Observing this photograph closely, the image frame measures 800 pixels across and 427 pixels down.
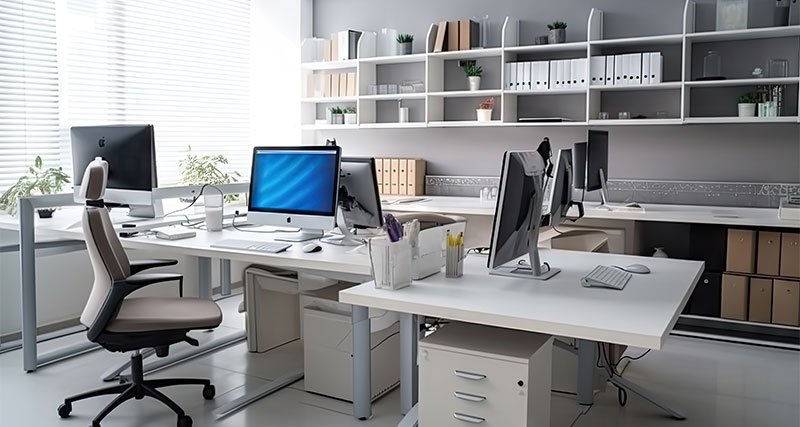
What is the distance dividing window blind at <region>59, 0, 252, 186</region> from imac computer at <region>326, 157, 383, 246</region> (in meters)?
2.60

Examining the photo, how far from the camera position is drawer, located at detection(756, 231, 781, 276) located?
430 cm

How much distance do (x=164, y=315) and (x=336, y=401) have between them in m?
0.92

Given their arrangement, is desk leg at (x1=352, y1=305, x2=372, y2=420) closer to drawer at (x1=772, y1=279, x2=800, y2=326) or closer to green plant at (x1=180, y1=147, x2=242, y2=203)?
drawer at (x1=772, y1=279, x2=800, y2=326)

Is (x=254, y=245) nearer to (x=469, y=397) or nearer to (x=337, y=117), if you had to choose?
(x=469, y=397)

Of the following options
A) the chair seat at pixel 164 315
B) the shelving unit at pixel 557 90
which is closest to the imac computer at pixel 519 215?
the chair seat at pixel 164 315

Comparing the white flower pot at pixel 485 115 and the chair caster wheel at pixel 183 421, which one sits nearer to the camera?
the chair caster wheel at pixel 183 421

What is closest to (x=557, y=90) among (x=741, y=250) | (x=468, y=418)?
(x=741, y=250)

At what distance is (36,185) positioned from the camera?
455 centimetres

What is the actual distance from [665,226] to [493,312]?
3.46m

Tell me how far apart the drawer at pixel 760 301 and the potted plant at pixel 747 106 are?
1141mm

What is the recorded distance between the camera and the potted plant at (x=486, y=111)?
5.63m

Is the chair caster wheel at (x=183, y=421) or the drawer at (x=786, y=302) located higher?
the drawer at (x=786, y=302)

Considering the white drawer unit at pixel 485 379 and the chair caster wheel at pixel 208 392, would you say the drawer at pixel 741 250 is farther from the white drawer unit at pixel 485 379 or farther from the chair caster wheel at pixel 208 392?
the chair caster wheel at pixel 208 392

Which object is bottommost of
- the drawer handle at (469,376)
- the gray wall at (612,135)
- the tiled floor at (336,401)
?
the tiled floor at (336,401)
